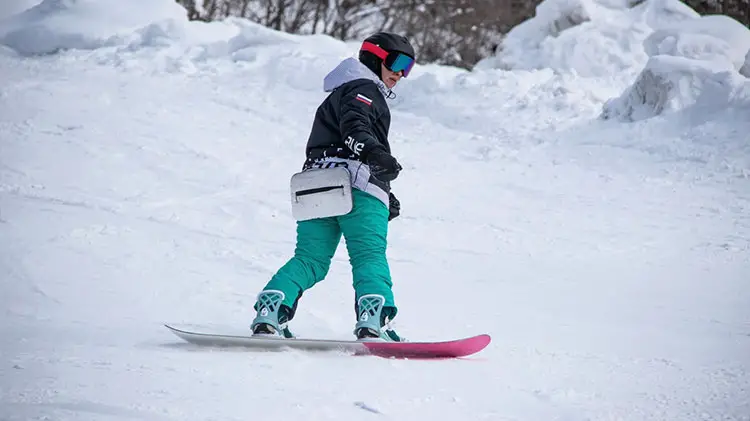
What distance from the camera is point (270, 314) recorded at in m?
3.55

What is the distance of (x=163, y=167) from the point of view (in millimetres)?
7543

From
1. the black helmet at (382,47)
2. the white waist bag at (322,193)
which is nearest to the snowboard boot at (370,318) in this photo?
the white waist bag at (322,193)

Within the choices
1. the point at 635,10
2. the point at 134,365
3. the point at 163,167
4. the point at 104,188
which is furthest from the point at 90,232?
the point at 635,10

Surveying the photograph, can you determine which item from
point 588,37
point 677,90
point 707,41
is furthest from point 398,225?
point 588,37

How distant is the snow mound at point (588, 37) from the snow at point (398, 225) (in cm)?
5

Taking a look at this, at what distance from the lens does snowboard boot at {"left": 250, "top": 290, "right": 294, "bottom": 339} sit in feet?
11.6

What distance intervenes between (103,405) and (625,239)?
4552 mm

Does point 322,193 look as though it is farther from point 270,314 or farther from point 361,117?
point 270,314

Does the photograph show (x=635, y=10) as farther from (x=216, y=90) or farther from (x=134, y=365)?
(x=134, y=365)

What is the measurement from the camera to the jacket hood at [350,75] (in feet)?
12.1

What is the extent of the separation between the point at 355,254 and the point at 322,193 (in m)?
0.28

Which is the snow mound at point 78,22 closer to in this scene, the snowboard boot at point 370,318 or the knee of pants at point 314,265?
the knee of pants at point 314,265

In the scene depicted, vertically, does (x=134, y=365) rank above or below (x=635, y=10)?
below

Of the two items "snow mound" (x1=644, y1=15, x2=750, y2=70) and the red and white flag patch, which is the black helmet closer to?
the red and white flag patch
